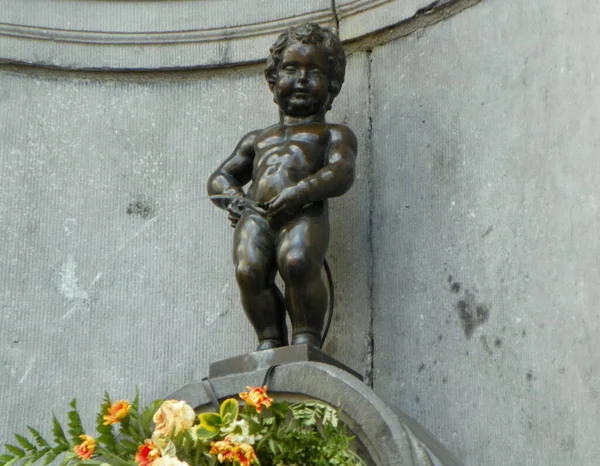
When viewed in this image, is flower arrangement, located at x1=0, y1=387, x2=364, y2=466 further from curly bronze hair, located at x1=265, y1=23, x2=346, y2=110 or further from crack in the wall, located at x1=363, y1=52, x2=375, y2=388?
curly bronze hair, located at x1=265, y1=23, x2=346, y2=110

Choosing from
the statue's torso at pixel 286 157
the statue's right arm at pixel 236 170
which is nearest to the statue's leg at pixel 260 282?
the statue's torso at pixel 286 157

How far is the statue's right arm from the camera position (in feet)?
10.7

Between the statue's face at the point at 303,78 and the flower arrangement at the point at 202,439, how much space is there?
3.20 feet

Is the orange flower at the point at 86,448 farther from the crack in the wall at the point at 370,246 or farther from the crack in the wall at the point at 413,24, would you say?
the crack in the wall at the point at 413,24

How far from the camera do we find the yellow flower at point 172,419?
2312 mm

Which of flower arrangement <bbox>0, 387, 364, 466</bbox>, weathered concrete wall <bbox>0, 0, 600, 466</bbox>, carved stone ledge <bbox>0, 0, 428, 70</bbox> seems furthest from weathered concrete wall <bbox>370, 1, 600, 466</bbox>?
flower arrangement <bbox>0, 387, 364, 466</bbox>

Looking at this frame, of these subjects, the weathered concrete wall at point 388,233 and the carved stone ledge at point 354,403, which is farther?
the weathered concrete wall at point 388,233

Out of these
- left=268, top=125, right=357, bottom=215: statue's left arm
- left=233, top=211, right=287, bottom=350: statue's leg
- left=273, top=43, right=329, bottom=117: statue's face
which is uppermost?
left=273, top=43, right=329, bottom=117: statue's face

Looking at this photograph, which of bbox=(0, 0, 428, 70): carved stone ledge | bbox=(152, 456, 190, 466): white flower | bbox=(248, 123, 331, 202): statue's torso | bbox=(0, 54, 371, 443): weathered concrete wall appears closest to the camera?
bbox=(152, 456, 190, 466): white flower

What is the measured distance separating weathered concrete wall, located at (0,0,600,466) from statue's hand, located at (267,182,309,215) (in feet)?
1.50

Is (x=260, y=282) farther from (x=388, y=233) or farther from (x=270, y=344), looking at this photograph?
(x=388, y=233)

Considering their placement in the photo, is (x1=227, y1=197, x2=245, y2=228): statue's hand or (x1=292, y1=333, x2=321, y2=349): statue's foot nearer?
(x1=292, y1=333, x2=321, y2=349): statue's foot

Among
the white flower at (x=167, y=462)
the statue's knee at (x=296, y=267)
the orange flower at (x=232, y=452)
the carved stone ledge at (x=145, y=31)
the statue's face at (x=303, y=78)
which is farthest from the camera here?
the carved stone ledge at (x=145, y=31)

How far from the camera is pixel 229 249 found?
11.6ft
